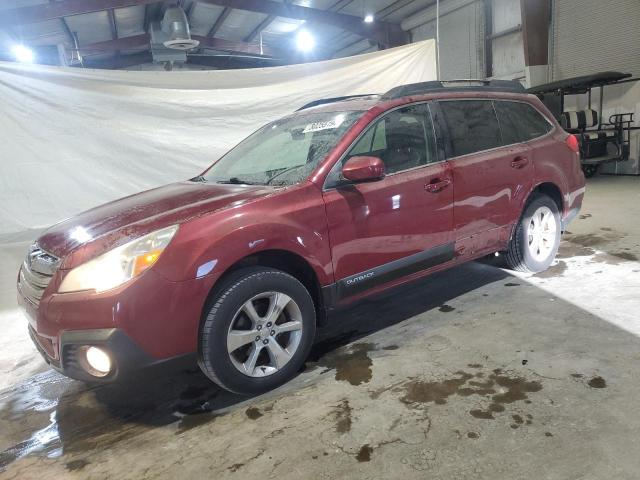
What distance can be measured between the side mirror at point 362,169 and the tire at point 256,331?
0.64 m

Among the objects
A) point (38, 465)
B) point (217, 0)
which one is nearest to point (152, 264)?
point (38, 465)

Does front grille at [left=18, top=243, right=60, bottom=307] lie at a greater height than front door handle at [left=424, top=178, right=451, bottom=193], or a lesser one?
lesser

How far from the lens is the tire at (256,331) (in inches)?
84.4

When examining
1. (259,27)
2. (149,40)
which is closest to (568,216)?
(259,27)

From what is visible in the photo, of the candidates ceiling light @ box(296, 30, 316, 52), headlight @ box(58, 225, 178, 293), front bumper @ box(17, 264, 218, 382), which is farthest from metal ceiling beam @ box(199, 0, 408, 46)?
front bumper @ box(17, 264, 218, 382)

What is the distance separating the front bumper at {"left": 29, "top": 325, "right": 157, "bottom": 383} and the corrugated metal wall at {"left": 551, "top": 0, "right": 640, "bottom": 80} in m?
10.9

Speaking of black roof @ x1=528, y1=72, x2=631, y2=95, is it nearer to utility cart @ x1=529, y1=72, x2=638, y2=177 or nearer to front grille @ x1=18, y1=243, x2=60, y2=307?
utility cart @ x1=529, y1=72, x2=638, y2=177

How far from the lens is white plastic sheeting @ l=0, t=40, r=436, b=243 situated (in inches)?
207

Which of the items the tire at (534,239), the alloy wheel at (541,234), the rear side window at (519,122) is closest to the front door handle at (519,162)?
the rear side window at (519,122)

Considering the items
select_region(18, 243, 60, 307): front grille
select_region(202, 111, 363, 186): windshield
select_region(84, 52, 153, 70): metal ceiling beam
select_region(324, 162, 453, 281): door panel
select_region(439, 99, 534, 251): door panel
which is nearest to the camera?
select_region(18, 243, 60, 307): front grille

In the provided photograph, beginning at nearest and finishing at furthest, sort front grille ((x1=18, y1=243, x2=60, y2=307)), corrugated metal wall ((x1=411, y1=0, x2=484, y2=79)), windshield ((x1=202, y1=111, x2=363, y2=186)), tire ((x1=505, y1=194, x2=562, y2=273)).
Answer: front grille ((x1=18, y1=243, x2=60, y2=307)), windshield ((x1=202, y1=111, x2=363, y2=186)), tire ((x1=505, y1=194, x2=562, y2=273)), corrugated metal wall ((x1=411, y1=0, x2=484, y2=79))

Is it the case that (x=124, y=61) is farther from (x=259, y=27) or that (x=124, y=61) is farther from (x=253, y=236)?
(x=253, y=236)

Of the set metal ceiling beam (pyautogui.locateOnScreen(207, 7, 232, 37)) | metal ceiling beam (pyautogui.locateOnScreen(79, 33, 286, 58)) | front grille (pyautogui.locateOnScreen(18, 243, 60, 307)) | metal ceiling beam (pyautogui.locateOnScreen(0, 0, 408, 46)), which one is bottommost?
front grille (pyautogui.locateOnScreen(18, 243, 60, 307))

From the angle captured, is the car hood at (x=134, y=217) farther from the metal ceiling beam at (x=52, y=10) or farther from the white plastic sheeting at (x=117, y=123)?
the metal ceiling beam at (x=52, y=10)
